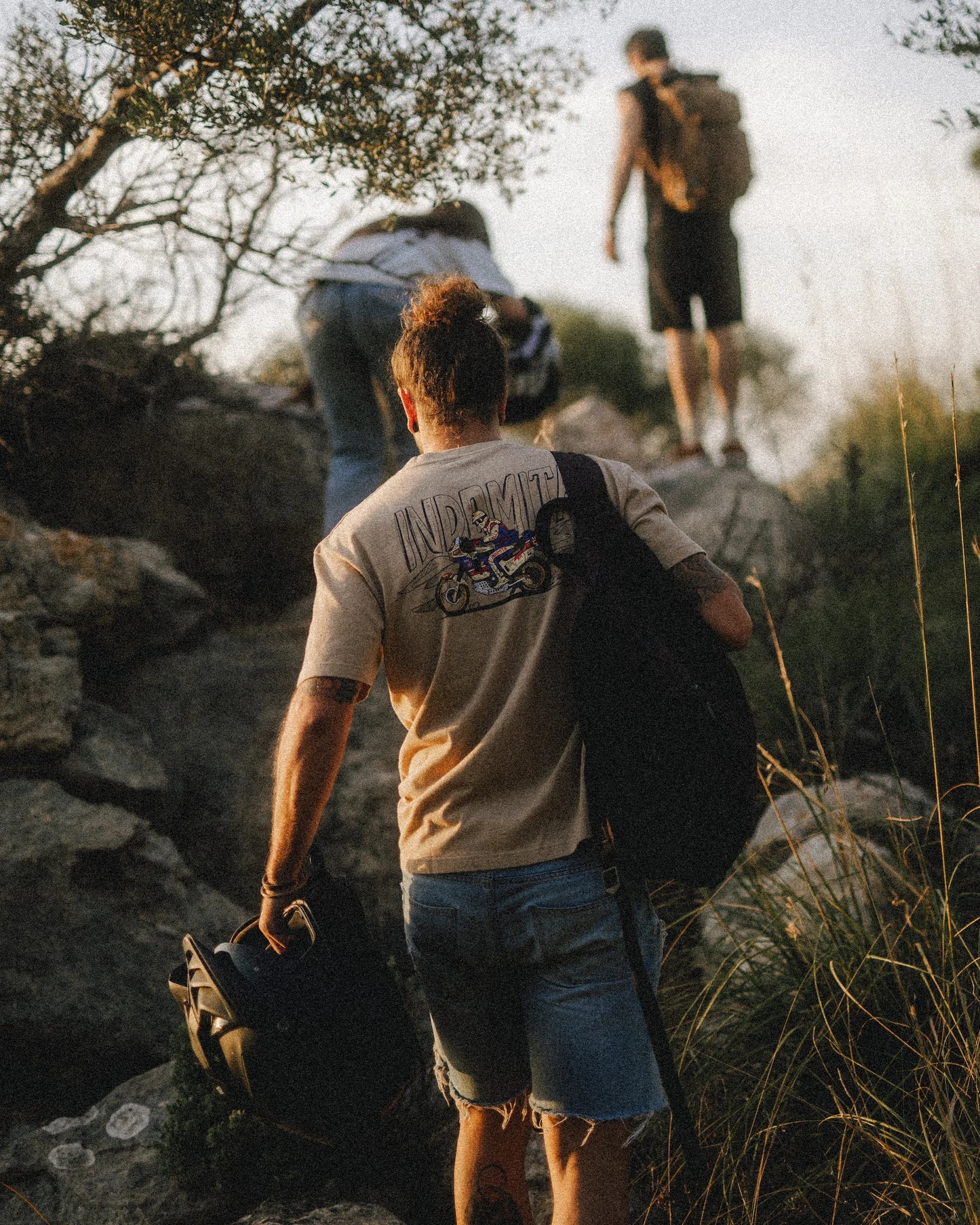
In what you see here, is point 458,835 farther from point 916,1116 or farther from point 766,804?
point 766,804

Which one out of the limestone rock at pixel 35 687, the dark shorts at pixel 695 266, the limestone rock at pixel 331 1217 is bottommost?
the limestone rock at pixel 331 1217

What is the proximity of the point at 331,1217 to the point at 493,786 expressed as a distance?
1.24 m

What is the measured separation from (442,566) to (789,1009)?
4.64ft

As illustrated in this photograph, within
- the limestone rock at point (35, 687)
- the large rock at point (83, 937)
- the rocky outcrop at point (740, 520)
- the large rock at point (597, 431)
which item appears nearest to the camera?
the large rock at point (83, 937)

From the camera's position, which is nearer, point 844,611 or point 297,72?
point 297,72

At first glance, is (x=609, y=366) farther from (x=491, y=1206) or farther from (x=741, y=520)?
(x=491, y=1206)

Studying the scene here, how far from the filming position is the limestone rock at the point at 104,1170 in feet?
8.55

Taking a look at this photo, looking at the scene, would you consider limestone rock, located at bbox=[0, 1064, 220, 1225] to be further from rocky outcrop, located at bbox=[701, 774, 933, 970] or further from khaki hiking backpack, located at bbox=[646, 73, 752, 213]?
khaki hiking backpack, located at bbox=[646, 73, 752, 213]

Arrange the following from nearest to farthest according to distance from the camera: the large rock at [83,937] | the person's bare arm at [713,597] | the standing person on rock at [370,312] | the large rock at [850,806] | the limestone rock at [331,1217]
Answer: the person's bare arm at [713,597], the limestone rock at [331,1217], the large rock at [83,937], the large rock at [850,806], the standing person on rock at [370,312]

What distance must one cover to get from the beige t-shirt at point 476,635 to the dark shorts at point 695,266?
394 centimetres

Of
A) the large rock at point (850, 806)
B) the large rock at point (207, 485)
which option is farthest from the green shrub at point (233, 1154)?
the large rock at point (207, 485)

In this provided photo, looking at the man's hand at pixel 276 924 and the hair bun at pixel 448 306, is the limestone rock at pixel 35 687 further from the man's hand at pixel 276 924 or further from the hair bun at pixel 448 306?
the hair bun at pixel 448 306

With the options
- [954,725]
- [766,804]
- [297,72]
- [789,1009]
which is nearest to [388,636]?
[789,1009]

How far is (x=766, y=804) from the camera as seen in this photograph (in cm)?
401
